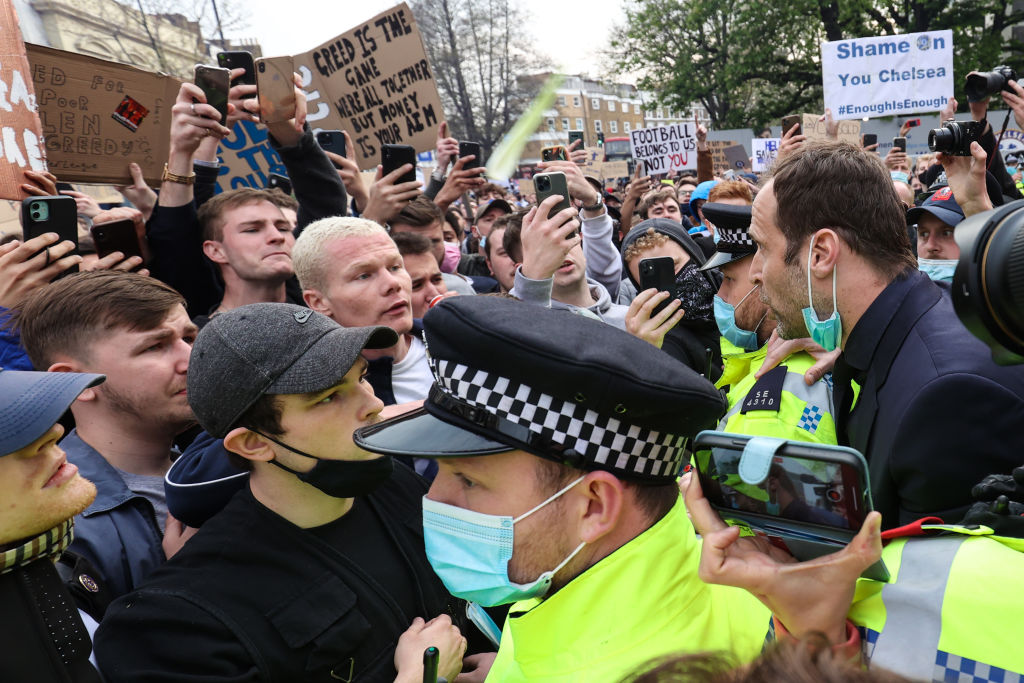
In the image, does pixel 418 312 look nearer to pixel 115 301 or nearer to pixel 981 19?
pixel 115 301

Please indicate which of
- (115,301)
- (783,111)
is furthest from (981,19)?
(115,301)

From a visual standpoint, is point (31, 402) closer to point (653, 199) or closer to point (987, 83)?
point (987, 83)

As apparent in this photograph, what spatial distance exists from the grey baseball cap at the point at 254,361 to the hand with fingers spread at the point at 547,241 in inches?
40.7

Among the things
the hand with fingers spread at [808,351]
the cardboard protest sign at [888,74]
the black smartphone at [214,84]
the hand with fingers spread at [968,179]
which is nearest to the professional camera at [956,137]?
the hand with fingers spread at [968,179]

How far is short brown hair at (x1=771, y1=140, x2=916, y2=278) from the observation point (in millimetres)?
2443

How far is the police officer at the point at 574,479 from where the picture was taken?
4.87ft

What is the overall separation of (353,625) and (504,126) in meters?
33.6

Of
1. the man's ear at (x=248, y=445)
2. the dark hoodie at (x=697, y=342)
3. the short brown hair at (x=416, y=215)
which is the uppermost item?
the short brown hair at (x=416, y=215)

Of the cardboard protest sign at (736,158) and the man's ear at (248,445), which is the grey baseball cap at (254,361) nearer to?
the man's ear at (248,445)

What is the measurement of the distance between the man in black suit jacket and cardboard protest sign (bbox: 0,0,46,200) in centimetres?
306

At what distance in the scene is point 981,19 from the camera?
85.3ft

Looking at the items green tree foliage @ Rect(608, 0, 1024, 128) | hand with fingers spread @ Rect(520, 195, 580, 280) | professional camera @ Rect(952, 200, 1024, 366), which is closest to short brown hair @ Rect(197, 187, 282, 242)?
hand with fingers spread @ Rect(520, 195, 580, 280)

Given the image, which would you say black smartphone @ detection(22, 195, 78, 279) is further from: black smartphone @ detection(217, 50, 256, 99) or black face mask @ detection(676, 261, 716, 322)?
black face mask @ detection(676, 261, 716, 322)

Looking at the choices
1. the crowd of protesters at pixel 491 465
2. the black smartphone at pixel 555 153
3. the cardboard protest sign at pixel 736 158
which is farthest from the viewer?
the cardboard protest sign at pixel 736 158
